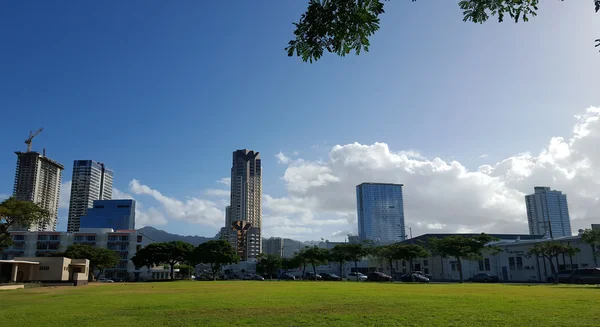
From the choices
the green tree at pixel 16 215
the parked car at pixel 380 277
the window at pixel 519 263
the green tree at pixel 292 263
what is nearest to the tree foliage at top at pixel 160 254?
the green tree at pixel 292 263

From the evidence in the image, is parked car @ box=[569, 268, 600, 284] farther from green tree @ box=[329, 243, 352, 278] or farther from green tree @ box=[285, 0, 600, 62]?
green tree @ box=[329, 243, 352, 278]

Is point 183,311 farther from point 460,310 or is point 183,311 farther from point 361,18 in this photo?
point 361,18

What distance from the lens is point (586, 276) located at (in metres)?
44.7

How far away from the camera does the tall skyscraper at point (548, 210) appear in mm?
182125

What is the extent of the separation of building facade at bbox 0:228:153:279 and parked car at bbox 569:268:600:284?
109304 mm

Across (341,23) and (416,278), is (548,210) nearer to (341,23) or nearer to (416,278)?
(416,278)

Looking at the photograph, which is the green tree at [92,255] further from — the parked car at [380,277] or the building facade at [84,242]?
the parked car at [380,277]

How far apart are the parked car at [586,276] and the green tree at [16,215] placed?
6670 centimetres

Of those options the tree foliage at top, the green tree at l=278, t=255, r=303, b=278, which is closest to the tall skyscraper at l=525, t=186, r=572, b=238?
the green tree at l=278, t=255, r=303, b=278

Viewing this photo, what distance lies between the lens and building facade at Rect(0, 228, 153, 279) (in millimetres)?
126812

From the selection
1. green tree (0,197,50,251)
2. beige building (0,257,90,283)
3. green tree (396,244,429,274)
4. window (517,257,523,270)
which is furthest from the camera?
green tree (396,244,429,274)

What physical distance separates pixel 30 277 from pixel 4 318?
59.5m

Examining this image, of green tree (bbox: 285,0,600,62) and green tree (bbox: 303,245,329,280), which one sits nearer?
green tree (bbox: 285,0,600,62)

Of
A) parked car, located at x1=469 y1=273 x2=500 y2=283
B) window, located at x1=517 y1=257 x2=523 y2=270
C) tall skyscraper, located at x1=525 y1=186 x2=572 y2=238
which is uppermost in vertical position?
tall skyscraper, located at x1=525 y1=186 x2=572 y2=238
